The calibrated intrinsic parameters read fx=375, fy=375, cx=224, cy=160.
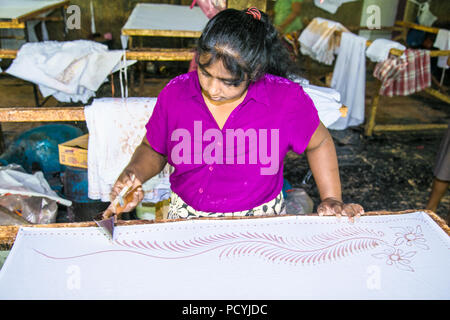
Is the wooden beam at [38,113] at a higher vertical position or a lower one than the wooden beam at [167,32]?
lower

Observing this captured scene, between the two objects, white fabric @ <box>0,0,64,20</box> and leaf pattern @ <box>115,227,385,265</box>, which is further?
white fabric @ <box>0,0,64,20</box>

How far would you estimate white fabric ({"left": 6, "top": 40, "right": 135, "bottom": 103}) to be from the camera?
8.10 feet

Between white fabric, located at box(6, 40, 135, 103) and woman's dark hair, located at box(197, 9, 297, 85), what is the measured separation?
1353 millimetres

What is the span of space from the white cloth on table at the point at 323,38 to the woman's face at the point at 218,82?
3.68 m

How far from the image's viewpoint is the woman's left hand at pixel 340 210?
55.5 inches

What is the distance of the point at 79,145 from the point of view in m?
2.26

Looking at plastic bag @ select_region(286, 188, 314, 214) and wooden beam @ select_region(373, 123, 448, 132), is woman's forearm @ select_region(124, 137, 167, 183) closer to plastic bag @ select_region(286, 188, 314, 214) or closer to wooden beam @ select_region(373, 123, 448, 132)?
plastic bag @ select_region(286, 188, 314, 214)

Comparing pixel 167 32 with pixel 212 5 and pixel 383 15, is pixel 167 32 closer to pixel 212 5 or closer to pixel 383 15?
pixel 212 5

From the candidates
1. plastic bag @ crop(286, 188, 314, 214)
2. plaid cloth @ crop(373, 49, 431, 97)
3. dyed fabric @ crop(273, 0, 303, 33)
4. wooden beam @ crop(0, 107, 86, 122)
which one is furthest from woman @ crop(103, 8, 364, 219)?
dyed fabric @ crop(273, 0, 303, 33)

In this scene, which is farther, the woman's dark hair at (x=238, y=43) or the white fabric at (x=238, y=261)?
the woman's dark hair at (x=238, y=43)

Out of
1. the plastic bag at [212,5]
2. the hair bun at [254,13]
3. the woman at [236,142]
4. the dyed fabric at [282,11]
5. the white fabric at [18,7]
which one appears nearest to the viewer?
the hair bun at [254,13]

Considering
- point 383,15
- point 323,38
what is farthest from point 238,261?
point 383,15

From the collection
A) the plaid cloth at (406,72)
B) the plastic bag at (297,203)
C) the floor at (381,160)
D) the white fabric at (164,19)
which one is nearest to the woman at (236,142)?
the plastic bag at (297,203)

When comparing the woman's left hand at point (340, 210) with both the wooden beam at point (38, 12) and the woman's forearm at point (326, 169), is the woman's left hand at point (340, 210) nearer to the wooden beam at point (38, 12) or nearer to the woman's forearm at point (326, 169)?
the woman's forearm at point (326, 169)
